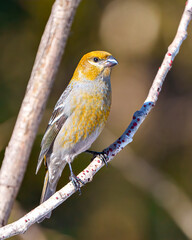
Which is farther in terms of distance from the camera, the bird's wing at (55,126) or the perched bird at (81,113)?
the bird's wing at (55,126)

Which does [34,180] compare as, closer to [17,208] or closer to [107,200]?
[17,208]

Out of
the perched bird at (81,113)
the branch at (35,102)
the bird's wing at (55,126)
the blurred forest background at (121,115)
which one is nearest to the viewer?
the perched bird at (81,113)

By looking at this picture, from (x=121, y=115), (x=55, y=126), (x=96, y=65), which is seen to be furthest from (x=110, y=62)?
(x=121, y=115)

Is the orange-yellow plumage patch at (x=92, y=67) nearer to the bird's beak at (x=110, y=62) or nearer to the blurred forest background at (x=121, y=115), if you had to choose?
the bird's beak at (x=110, y=62)

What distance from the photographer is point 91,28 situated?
475cm

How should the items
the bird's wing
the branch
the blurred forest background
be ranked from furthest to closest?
the blurred forest background → the branch → the bird's wing

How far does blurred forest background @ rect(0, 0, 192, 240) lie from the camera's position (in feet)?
14.3

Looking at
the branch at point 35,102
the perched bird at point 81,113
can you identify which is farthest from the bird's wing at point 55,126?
the branch at point 35,102

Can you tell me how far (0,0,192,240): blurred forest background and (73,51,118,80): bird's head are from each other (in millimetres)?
1447

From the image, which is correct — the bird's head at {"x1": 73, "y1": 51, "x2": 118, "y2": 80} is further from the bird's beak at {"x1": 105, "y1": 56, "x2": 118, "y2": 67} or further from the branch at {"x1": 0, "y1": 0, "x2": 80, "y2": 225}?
the branch at {"x1": 0, "y1": 0, "x2": 80, "y2": 225}

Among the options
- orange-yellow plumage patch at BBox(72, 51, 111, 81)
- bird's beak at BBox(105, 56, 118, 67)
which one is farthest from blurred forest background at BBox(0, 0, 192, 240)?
bird's beak at BBox(105, 56, 118, 67)

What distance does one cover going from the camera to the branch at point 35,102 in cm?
319

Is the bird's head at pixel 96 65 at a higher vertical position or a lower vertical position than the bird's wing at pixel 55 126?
higher

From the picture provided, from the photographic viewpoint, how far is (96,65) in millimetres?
3076
